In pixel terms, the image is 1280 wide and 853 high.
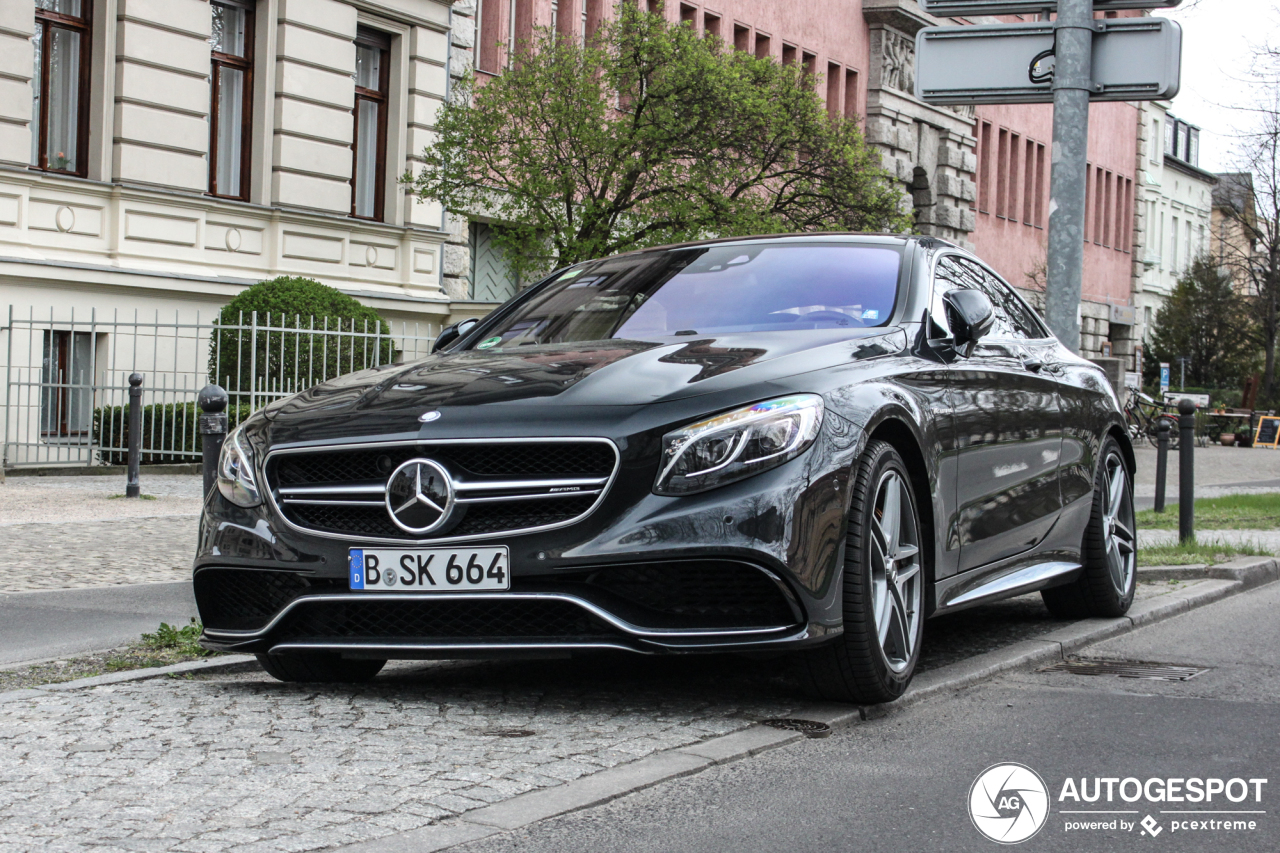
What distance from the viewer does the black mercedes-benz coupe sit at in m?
4.67

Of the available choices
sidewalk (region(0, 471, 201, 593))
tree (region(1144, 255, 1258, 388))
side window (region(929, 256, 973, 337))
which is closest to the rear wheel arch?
side window (region(929, 256, 973, 337))

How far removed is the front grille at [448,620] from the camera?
15.6ft

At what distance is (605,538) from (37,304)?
14784mm

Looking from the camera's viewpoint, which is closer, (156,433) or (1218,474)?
(156,433)

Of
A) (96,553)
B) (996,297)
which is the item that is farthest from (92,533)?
(996,297)

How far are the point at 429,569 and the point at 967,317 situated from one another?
226cm

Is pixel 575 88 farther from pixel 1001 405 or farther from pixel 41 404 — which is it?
pixel 1001 405

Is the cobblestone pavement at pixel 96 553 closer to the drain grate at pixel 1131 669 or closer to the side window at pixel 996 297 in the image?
the side window at pixel 996 297

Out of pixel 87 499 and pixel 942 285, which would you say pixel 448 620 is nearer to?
pixel 942 285

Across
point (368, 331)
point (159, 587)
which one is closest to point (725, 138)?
point (368, 331)

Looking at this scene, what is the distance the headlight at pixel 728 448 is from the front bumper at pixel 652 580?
32 millimetres

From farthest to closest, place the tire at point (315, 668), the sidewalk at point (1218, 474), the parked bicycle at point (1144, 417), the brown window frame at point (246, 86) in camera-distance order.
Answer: the parked bicycle at point (1144, 417)
the brown window frame at point (246, 86)
the sidewalk at point (1218, 474)
the tire at point (315, 668)

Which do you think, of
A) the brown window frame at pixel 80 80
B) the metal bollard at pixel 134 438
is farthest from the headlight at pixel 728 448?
the brown window frame at pixel 80 80

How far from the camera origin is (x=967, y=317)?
5.96m
